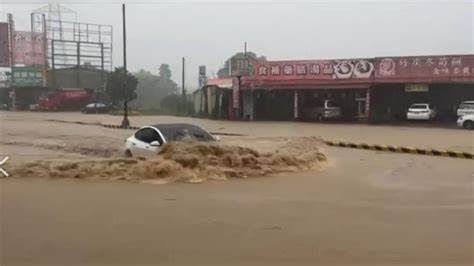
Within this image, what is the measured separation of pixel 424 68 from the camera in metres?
36.3

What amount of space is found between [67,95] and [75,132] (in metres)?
33.1

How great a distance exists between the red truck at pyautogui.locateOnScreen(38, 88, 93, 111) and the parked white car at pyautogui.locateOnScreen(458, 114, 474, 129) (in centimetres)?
4117

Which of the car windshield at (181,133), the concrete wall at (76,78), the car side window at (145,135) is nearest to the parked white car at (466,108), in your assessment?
the car windshield at (181,133)

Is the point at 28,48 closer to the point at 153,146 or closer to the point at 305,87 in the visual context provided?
the point at 305,87

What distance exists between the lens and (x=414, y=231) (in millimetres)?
8242

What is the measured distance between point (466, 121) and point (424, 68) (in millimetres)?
4834

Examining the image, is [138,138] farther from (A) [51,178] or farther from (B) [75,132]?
(B) [75,132]

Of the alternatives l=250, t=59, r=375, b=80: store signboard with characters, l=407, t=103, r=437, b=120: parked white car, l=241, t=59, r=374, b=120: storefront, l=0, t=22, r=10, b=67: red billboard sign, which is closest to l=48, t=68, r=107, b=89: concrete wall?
l=0, t=22, r=10, b=67: red billboard sign

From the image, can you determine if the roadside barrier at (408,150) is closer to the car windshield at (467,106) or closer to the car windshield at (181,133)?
the car windshield at (181,133)

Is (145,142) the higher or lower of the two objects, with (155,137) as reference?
lower

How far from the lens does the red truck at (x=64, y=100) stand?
61688 millimetres

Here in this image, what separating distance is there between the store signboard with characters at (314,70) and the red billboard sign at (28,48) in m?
35.2

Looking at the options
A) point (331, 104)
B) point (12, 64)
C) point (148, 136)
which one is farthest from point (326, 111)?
point (12, 64)

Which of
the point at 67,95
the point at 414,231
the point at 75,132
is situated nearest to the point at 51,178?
the point at 414,231
